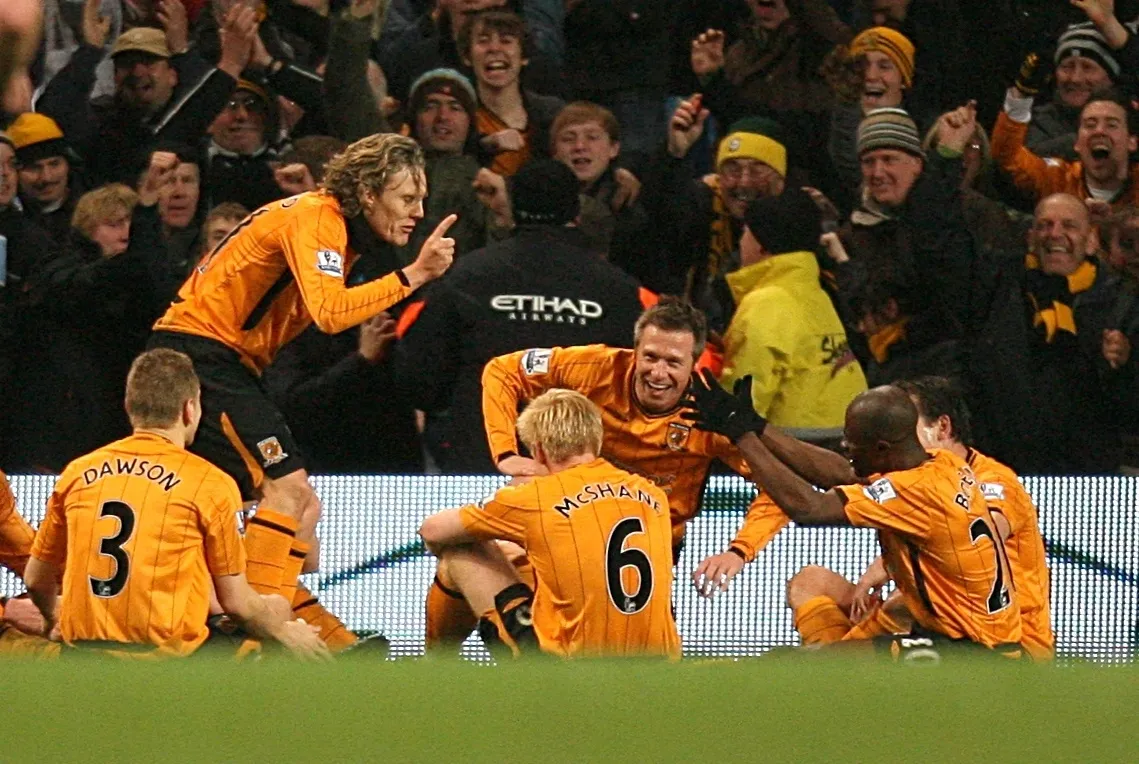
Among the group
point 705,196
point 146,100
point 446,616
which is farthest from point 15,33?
point 146,100

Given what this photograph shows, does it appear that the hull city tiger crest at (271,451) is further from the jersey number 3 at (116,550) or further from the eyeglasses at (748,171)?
the eyeglasses at (748,171)

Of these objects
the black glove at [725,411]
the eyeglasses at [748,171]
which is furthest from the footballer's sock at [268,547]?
the eyeglasses at [748,171]

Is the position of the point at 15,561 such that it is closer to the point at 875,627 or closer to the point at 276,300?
the point at 276,300

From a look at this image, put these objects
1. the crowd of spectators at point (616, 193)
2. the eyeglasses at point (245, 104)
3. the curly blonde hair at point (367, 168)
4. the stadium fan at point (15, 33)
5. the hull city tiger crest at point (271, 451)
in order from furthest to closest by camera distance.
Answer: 1. the eyeglasses at point (245, 104)
2. the crowd of spectators at point (616, 193)
3. the hull city tiger crest at point (271, 451)
4. the curly blonde hair at point (367, 168)
5. the stadium fan at point (15, 33)

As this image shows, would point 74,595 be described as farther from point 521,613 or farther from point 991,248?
point 991,248

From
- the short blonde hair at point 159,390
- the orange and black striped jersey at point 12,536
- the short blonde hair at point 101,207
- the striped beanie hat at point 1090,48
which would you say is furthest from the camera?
the striped beanie hat at point 1090,48

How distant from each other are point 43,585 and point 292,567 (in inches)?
42.4

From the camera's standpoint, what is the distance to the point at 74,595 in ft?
22.3

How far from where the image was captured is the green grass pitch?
3.74 m

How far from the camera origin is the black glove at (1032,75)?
34.4 feet

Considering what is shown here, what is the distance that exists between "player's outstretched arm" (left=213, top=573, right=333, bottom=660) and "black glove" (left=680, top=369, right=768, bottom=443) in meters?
1.59

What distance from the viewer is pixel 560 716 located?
3842mm

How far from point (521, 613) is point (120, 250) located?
2.92 m

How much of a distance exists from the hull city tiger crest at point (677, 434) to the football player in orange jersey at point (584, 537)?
0.97 meters
